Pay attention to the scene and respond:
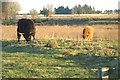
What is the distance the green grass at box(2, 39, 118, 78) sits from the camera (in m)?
8.58

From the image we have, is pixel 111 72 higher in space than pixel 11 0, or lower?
lower

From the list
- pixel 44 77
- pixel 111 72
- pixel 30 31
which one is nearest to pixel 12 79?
pixel 44 77

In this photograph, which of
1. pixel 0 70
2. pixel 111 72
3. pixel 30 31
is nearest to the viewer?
pixel 111 72

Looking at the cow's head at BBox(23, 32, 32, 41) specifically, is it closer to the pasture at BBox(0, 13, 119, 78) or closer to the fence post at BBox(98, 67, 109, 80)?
the pasture at BBox(0, 13, 119, 78)

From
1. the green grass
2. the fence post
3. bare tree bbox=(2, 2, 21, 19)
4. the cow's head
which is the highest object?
bare tree bbox=(2, 2, 21, 19)

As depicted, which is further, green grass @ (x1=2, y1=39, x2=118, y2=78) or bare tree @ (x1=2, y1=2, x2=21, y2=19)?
bare tree @ (x1=2, y1=2, x2=21, y2=19)

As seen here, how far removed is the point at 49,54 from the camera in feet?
40.9

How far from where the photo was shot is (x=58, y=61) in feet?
35.4

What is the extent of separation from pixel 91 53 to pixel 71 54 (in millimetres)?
1145

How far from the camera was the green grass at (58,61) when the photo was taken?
8582mm

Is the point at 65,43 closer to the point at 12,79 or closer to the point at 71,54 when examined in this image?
the point at 71,54

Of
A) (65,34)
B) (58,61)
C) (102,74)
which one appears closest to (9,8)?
(65,34)

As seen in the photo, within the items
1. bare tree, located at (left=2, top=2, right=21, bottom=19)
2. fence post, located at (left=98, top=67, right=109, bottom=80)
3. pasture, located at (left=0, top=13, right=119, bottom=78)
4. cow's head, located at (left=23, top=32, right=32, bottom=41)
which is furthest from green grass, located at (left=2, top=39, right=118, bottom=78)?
bare tree, located at (left=2, top=2, right=21, bottom=19)

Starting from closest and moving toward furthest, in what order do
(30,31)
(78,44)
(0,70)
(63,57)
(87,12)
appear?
(0,70) < (63,57) < (78,44) < (30,31) < (87,12)
